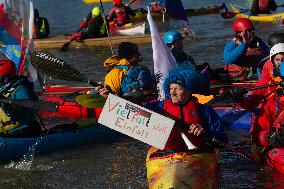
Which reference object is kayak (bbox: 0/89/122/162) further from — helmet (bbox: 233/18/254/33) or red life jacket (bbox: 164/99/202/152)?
helmet (bbox: 233/18/254/33)

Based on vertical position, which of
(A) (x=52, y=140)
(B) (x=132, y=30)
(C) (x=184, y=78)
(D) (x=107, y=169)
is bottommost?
(B) (x=132, y=30)

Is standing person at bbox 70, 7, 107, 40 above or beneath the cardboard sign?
beneath

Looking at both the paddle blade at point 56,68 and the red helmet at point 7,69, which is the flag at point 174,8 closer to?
the red helmet at point 7,69

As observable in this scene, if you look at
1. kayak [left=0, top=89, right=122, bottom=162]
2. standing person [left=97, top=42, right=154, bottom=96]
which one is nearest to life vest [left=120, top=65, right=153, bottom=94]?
standing person [left=97, top=42, right=154, bottom=96]

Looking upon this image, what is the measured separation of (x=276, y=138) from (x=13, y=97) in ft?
9.99

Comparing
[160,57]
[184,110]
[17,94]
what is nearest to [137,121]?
[184,110]

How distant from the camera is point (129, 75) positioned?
308 inches

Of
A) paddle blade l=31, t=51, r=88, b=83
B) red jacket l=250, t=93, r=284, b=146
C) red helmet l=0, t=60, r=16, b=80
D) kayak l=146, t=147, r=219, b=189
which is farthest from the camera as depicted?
red helmet l=0, t=60, r=16, b=80

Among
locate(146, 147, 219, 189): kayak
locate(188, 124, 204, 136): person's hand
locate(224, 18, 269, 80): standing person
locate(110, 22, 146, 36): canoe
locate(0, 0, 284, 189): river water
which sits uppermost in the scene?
locate(188, 124, 204, 136): person's hand

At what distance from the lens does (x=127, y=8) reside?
19656 millimetres

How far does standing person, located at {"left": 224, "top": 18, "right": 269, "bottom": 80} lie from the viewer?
919 centimetres

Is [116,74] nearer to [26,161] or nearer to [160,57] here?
[160,57]

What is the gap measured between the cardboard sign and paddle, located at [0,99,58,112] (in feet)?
5.21

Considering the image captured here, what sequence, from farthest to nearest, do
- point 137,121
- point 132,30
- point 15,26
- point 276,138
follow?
point 132,30 < point 15,26 < point 276,138 < point 137,121
